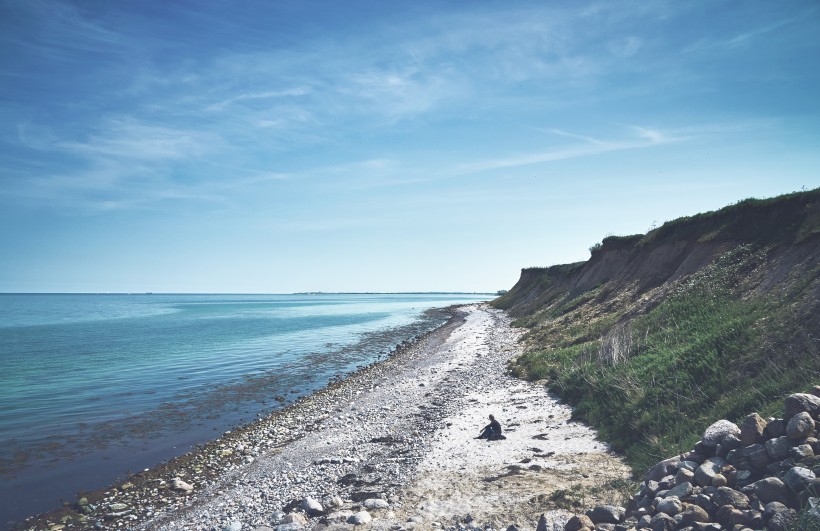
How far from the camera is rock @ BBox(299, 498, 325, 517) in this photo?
34.8 ft

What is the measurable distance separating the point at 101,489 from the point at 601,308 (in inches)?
1194

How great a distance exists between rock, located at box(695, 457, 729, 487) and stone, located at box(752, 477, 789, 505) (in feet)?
2.33

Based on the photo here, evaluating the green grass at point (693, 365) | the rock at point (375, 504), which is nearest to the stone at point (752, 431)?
the green grass at point (693, 365)

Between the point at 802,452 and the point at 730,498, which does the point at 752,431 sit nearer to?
the point at 802,452

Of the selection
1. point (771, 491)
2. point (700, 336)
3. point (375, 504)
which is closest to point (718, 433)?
point (771, 491)

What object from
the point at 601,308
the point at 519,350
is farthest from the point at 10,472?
the point at 601,308

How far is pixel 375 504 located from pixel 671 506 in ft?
20.4

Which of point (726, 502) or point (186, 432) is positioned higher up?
point (726, 502)

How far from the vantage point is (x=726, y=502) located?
668 centimetres

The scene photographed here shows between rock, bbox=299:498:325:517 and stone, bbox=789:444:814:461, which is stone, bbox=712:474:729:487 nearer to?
stone, bbox=789:444:814:461

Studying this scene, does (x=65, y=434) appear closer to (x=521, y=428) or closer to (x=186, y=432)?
(x=186, y=432)

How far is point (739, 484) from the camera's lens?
23.3 feet

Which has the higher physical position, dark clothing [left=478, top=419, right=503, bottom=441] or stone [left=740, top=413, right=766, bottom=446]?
stone [left=740, top=413, right=766, bottom=446]

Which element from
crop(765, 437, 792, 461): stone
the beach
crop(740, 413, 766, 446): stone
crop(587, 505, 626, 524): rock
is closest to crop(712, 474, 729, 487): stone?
crop(765, 437, 792, 461): stone
